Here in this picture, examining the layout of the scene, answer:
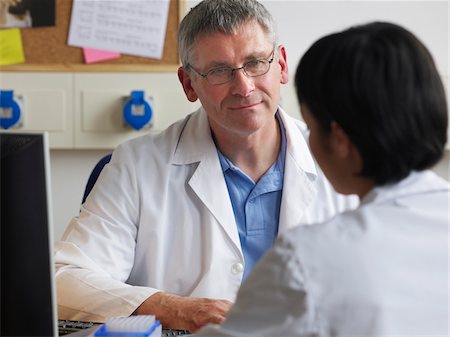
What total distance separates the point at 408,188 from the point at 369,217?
85 mm

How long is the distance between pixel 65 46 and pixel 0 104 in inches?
11.2

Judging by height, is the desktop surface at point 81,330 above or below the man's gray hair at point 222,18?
below

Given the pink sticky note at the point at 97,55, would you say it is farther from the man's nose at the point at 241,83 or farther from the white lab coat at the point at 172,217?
the man's nose at the point at 241,83

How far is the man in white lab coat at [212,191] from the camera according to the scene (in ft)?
4.90

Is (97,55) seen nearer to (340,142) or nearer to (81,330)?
(81,330)

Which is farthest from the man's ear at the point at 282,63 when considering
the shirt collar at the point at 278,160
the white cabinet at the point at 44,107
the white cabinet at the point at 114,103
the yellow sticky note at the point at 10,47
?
the yellow sticky note at the point at 10,47

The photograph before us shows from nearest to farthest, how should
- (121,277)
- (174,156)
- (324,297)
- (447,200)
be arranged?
(324,297), (447,200), (121,277), (174,156)

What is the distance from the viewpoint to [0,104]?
2.29 meters

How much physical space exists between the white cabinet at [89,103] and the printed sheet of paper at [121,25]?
0.10 metres

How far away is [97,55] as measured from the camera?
231cm

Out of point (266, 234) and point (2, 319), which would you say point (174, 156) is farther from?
point (2, 319)

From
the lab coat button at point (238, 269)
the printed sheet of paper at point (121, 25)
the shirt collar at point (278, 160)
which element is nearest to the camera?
the lab coat button at point (238, 269)

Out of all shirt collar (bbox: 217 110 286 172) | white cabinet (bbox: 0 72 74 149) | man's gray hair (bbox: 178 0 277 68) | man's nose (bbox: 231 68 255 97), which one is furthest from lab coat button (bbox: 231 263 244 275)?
white cabinet (bbox: 0 72 74 149)

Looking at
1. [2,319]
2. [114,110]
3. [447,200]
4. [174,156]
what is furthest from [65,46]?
[447,200]
